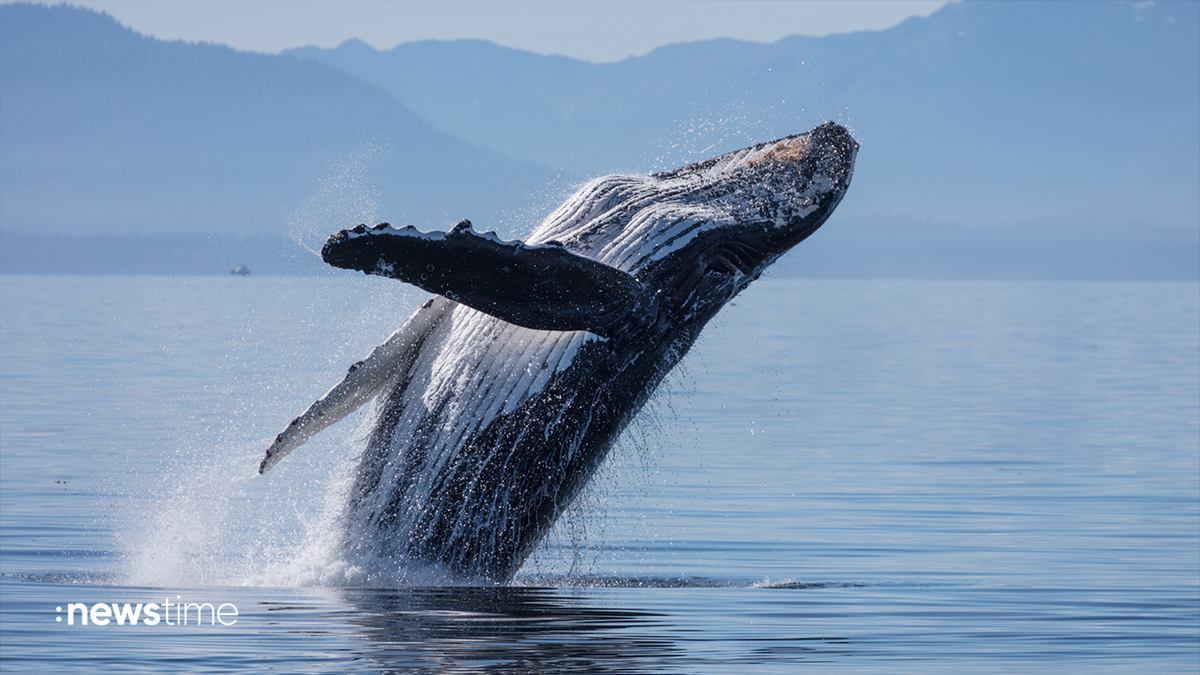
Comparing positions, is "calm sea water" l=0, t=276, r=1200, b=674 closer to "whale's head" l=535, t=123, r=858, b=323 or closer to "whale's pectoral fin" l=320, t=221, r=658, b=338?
"whale's head" l=535, t=123, r=858, b=323

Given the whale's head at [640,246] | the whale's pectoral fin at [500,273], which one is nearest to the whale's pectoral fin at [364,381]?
the whale's head at [640,246]

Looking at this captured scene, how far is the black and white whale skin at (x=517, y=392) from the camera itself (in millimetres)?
9062

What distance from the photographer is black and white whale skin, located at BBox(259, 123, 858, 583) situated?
9.06m

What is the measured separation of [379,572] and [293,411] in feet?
65.2

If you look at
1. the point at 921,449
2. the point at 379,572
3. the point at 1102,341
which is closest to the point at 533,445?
the point at 379,572

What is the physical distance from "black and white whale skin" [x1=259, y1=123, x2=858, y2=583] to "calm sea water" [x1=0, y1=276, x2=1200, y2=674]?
0.34m

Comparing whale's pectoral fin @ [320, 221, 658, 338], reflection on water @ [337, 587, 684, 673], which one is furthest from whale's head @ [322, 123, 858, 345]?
reflection on water @ [337, 587, 684, 673]

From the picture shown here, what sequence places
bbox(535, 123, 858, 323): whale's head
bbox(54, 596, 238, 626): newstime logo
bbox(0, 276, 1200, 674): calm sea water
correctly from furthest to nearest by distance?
1. bbox(535, 123, 858, 323): whale's head
2. bbox(54, 596, 238, 626): newstime logo
3. bbox(0, 276, 1200, 674): calm sea water

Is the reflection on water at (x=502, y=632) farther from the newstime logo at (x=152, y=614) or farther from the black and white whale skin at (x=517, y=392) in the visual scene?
the newstime logo at (x=152, y=614)

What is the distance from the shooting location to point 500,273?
8344 millimetres

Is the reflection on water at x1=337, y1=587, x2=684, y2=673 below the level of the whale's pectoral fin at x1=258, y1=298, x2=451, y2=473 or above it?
below

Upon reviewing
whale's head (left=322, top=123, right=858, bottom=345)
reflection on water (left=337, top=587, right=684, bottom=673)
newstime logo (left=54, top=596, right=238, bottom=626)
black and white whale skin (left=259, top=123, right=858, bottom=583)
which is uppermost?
whale's head (left=322, top=123, right=858, bottom=345)

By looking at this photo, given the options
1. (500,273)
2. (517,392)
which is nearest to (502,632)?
(517,392)

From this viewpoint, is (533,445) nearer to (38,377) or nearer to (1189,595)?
(1189,595)
